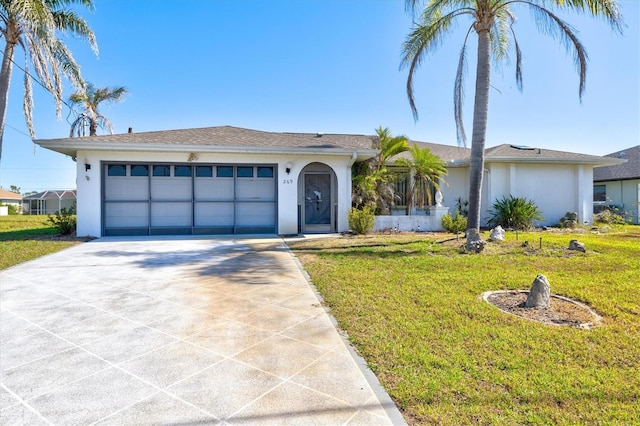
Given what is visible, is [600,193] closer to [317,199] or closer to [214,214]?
[317,199]

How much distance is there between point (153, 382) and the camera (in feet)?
8.71

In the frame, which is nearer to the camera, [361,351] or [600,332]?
[361,351]

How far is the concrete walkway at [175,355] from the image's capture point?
230 centimetres

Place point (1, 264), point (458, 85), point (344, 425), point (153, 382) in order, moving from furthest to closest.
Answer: point (458, 85)
point (1, 264)
point (153, 382)
point (344, 425)

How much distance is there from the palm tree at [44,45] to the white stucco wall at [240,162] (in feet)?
12.4

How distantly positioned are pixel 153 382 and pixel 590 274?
699 cm

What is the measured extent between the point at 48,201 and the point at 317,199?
43870 millimetres

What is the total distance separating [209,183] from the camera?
1248cm

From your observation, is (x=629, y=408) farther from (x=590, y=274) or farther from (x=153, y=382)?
(x=590, y=274)

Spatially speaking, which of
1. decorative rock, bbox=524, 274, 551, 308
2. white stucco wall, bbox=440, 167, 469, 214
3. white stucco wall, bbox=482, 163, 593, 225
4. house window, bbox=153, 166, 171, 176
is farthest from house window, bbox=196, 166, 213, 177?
white stucco wall, bbox=482, 163, 593, 225

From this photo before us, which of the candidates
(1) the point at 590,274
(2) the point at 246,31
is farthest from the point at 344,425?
(2) the point at 246,31

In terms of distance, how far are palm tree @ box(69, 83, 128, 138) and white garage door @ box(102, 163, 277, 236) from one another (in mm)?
13464

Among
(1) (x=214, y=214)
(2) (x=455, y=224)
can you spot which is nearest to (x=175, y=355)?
(1) (x=214, y=214)

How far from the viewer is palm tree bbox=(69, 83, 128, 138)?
21.9 m
